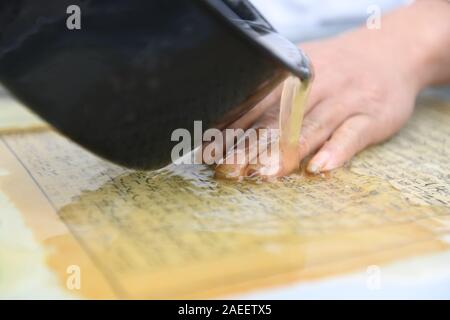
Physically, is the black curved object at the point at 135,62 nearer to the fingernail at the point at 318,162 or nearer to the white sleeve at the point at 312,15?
the fingernail at the point at 318,162

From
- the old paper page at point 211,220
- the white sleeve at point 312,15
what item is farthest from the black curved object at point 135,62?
the white sleeve at point 312,15

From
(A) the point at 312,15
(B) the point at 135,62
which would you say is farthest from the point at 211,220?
(A) the point at 312,15

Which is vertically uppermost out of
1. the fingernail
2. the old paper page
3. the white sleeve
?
the white sleeve

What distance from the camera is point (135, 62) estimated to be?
17.1 inches

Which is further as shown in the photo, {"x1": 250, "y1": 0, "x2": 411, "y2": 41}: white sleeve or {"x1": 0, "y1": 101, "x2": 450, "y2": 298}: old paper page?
{"x1": 250, "y1": 0, "x2": 411, "y2": 41}: white sleeve

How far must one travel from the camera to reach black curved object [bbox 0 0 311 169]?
42 centimetres

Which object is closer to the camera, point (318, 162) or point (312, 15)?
point (318, 162)

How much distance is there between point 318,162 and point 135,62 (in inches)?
11.7

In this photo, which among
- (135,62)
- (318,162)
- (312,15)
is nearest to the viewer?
(135,62)

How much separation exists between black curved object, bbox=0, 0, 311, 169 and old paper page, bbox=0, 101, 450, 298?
0.09m

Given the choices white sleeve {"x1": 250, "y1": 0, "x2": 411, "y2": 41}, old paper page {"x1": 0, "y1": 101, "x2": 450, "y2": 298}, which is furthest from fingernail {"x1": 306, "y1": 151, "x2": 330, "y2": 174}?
white sleeve {"x1": 250, "y1": 0, "x2": 411, "y2": 41}

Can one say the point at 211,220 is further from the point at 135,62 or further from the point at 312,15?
the point at 312,15

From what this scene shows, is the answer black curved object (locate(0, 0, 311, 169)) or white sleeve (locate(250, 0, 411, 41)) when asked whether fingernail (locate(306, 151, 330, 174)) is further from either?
white sleeve (locate(250, 0, 411, 41))

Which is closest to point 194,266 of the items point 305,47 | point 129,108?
point 129,108
